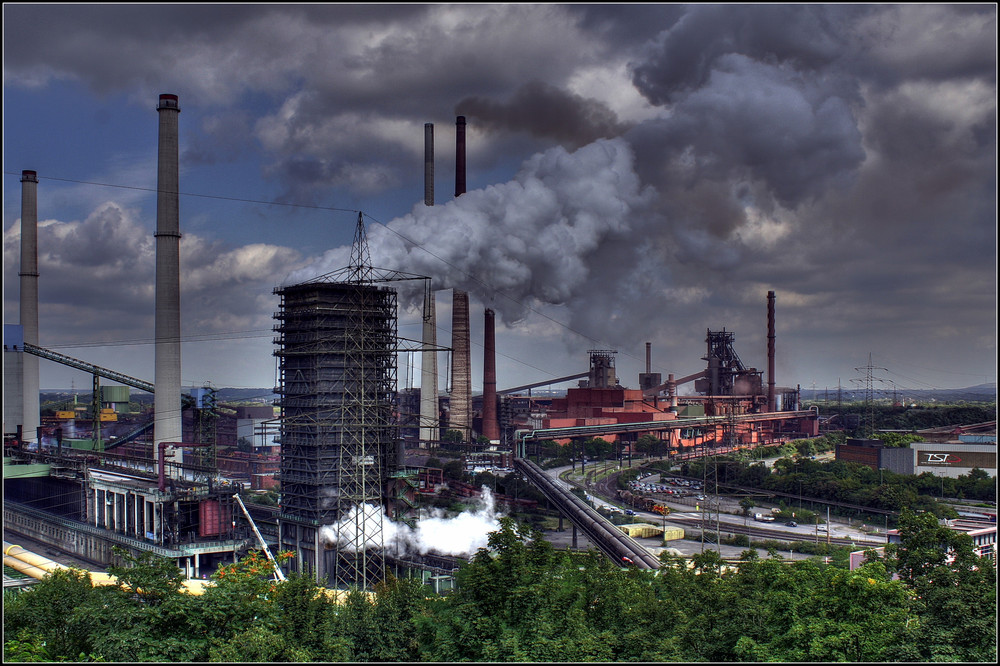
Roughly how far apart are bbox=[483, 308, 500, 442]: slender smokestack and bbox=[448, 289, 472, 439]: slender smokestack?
190cm

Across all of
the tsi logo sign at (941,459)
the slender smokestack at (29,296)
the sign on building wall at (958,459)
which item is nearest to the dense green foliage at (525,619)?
the sign on building wall at (958,459)

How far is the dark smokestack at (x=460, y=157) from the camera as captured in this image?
52.0 m

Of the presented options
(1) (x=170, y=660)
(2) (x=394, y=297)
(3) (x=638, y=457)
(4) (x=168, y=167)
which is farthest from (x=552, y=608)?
(3) (x=638, y=457)

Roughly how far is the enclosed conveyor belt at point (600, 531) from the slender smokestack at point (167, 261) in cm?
1660

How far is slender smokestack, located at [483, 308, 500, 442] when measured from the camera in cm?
5525

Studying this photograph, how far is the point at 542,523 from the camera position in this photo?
128 feet

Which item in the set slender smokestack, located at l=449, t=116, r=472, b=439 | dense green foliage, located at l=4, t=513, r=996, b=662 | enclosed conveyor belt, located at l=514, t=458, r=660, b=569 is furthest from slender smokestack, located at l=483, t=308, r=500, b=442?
dense green foliage, located at l=4, t=513, r=996, b=662

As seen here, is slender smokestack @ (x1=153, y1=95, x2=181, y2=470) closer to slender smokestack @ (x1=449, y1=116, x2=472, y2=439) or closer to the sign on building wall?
slender smokestack @ (x1=449, y1=116, x2=472, y2=439)

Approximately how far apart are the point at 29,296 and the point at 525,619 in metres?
45.3

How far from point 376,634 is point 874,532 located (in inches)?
1134

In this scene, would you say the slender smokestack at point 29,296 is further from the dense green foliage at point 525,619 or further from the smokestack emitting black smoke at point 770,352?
the smokestack emitting black smoke at point 770,352

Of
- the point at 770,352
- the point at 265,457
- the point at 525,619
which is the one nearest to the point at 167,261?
the point at 265,457

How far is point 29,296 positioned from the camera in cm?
4866

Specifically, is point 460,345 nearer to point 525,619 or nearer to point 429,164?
point 429,164
